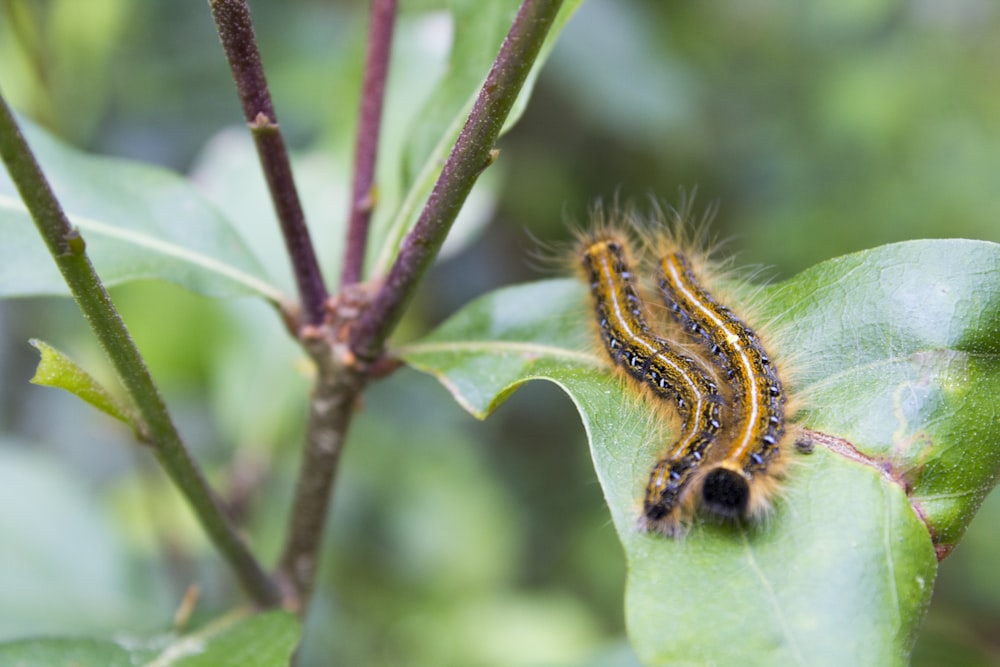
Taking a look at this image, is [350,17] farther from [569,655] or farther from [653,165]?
[569,655]

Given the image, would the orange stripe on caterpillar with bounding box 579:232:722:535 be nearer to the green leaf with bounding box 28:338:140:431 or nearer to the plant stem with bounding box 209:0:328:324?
the plant stem with bounding box 209:0:328:324

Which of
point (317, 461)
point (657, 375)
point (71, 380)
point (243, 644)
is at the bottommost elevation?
point (243, 644)

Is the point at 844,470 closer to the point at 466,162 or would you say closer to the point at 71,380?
the point at 466,162

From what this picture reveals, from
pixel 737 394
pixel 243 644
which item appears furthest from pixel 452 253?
pixel 243 644

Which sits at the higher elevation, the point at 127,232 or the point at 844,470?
the point at 844,470

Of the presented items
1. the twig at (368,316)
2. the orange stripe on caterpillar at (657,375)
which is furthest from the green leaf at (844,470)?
the twig at (368,316)

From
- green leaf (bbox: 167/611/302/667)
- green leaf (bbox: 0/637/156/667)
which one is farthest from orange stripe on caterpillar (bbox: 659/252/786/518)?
green leaf (bbox: 0/637/156/667)
